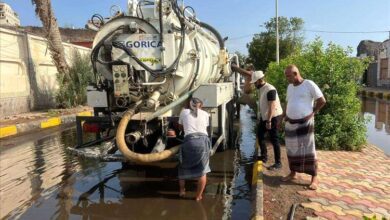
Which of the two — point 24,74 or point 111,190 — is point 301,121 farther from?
point 24,74

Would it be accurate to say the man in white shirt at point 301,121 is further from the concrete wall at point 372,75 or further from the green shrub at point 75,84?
the concrete wall at point 372,75

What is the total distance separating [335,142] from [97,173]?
15.5 feet

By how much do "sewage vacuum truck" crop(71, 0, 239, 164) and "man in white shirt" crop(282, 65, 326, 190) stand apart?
51.6 inches

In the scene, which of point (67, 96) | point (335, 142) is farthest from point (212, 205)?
point (67, 96)

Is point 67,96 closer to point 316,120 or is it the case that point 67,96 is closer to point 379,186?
point 316,120

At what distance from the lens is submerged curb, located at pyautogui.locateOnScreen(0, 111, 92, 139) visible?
11.9 m

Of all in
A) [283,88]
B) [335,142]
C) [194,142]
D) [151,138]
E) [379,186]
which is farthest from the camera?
[283,88]

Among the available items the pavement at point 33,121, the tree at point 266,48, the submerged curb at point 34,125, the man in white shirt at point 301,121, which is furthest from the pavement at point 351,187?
the tree at point 266,48

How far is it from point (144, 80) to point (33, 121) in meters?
8.86

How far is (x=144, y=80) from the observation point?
19.8 feet

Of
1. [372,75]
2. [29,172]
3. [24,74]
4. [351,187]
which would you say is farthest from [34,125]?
[372,75]

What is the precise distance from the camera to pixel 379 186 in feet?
18.7

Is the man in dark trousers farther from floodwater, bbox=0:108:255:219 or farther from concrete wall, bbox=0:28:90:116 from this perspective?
concrete wall, bbox=0:28:90:116

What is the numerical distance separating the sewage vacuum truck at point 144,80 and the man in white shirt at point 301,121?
4.30ft
